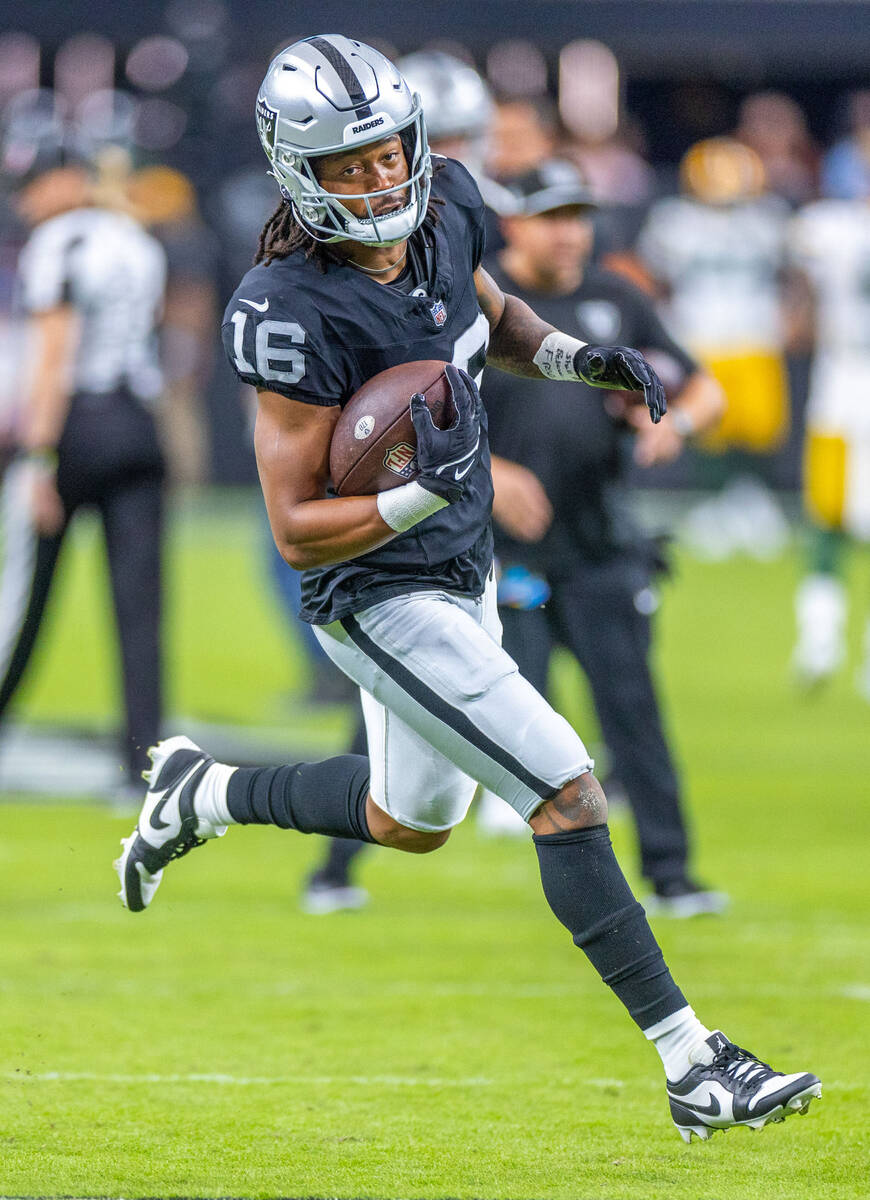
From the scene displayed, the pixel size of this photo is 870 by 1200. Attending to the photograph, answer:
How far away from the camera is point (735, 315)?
53.1 ft

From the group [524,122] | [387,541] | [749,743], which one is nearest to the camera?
[387,541]

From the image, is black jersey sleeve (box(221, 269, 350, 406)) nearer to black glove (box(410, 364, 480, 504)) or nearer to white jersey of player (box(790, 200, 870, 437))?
black glove (box(410, 364, 480, 504))

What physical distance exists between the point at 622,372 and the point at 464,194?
0.51m

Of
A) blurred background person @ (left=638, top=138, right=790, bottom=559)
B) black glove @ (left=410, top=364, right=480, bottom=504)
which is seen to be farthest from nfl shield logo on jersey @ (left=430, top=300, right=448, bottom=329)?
blurred background person @ (left=638, top=138, right=790, bottom=559)

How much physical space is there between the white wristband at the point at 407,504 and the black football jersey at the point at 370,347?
0.16 m

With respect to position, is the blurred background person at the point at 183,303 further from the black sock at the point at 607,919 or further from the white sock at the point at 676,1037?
the white sock at the point at 676,1037

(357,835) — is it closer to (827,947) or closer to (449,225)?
(449,225)

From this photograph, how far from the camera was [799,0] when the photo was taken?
61.6ft

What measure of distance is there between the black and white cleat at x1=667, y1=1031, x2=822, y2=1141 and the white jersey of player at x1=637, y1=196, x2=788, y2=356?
12.8m

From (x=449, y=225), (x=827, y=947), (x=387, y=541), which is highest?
(x=449, y=225)

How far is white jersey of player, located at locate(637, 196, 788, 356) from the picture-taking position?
1616 centimetres

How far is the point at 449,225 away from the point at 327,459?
0.58 meters

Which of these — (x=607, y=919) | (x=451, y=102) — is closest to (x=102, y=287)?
(x=451, y=102)

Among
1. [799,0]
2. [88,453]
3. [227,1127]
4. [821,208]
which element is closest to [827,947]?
[227,1127]
